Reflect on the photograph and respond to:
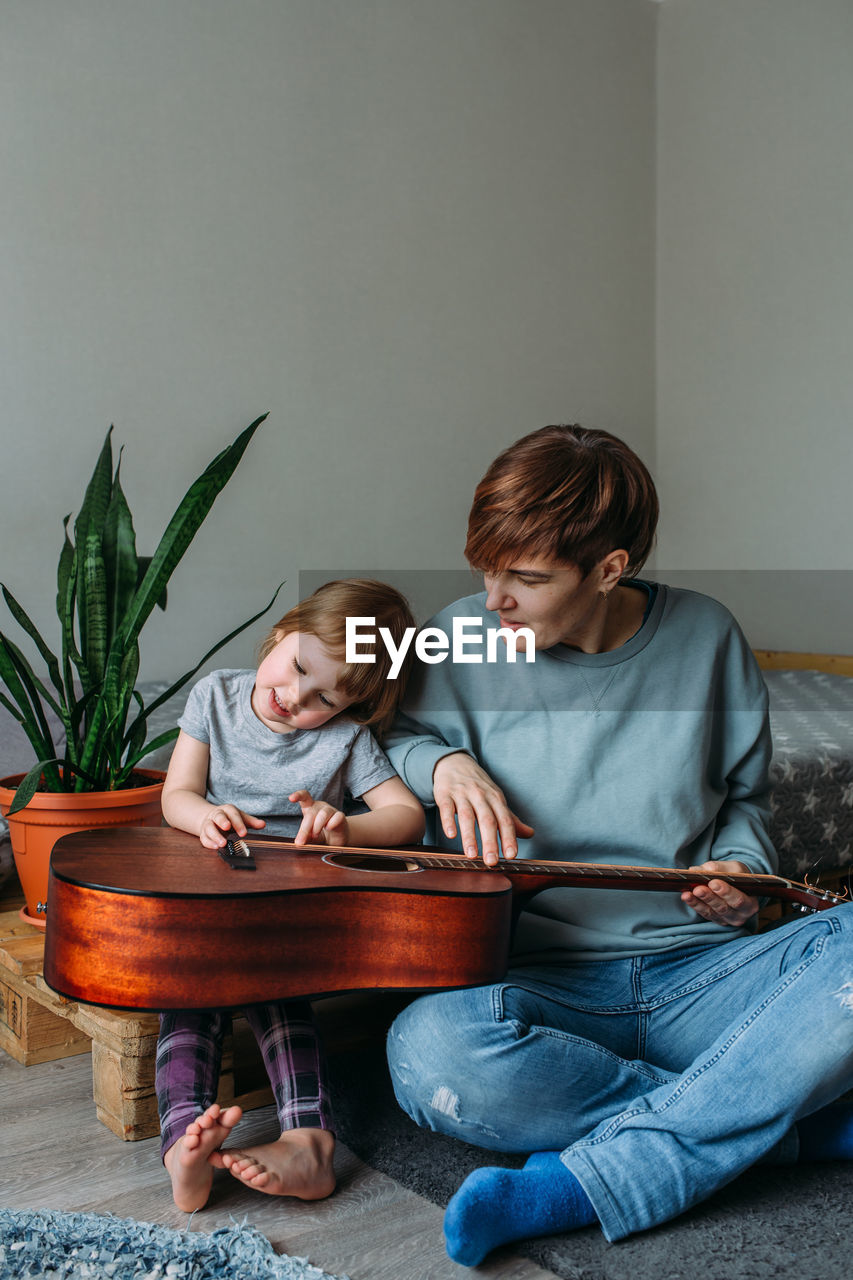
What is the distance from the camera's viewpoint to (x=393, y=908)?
1.16 meters

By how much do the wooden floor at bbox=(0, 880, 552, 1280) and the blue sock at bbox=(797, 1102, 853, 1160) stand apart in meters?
0.39

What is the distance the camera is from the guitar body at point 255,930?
1112 mm

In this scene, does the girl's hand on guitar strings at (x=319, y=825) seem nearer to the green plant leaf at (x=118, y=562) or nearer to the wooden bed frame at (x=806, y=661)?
the green plant leaf at (x=118, y=562)

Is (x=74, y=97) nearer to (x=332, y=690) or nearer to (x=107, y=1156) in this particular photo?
(x=332, y=690)

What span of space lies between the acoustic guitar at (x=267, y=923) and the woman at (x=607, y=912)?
2.9 inches

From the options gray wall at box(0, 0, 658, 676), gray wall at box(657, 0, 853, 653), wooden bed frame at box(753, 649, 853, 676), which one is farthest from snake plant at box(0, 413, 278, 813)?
gray wall at box(657, 0, 853, 653)

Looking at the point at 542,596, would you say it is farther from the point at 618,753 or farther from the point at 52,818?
the point at 52,818

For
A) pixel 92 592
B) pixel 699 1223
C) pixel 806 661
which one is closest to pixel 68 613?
pixel 92 592

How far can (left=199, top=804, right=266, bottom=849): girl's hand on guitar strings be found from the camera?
129 centimetres

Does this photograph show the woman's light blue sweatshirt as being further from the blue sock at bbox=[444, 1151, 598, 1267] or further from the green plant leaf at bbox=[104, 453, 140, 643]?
the green plant leaf at bbox=[104, 453, 140, 643]

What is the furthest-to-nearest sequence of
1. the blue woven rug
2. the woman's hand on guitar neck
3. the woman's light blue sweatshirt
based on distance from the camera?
the woman's light blue sweatshirt
the woman's hand on guitar neck
the blue woven rug

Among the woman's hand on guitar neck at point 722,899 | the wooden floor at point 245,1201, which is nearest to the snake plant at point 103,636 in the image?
the wooden floor at point 245,1201

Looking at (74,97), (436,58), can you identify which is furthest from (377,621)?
(436,58)

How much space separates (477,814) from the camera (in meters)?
1.29
